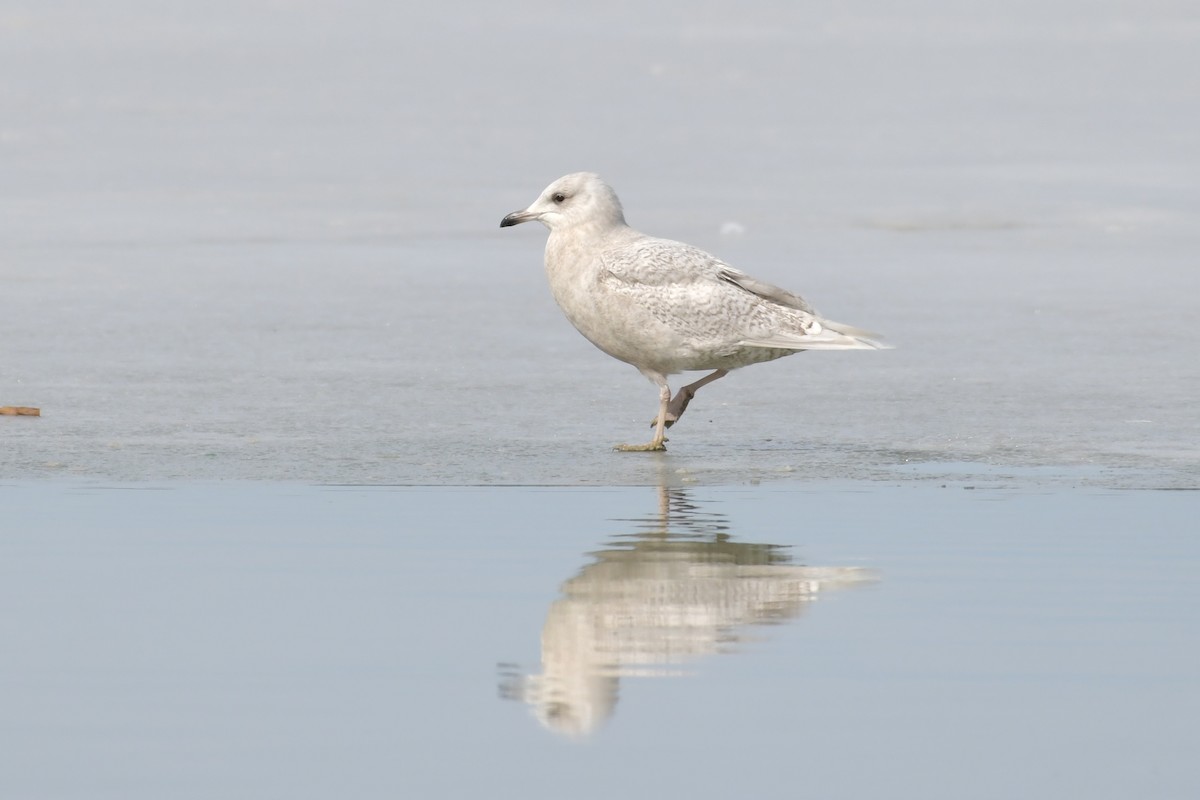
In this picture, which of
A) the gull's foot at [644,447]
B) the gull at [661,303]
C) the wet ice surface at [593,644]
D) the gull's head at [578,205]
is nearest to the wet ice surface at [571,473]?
the wet ice surface at [593,644]

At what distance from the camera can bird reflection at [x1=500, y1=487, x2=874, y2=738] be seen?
4.10 metres

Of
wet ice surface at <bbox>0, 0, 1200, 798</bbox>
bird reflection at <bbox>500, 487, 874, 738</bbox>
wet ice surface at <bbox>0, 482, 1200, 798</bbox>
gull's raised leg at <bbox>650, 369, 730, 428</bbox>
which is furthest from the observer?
gull's raised leg at <bbox>650, 369, 730, 428</bbox>

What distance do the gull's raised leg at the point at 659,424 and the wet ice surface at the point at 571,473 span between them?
162mm

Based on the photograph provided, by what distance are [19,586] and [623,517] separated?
72.5 inches

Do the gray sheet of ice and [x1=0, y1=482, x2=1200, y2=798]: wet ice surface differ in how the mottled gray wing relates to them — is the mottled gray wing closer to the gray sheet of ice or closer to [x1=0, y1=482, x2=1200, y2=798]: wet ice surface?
the gray sheet of ice

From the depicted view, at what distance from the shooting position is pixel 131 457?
693 cm

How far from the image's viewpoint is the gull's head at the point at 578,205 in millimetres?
8180

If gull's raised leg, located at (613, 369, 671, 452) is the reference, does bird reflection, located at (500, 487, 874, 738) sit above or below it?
below

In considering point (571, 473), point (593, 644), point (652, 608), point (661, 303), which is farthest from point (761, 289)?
point (593, 644)

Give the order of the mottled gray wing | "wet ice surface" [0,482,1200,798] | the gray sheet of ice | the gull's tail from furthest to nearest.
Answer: the mottled gray wing → the gull's tail → the gray sheet of ice → "wet ice surface" [0,482,1200,798]

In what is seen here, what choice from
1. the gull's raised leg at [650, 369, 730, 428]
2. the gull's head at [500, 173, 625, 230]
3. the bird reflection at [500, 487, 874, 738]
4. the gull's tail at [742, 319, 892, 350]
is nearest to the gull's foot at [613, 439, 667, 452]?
the gull's raised leg at [650, 369, 730, 428]

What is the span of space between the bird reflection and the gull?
1.97 m

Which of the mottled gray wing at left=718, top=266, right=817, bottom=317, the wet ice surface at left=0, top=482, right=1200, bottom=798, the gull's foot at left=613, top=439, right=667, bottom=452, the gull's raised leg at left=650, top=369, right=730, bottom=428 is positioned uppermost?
the mottled gray wing at left=718, top=266, right=817, bottom=317

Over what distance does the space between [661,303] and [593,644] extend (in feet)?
11.5
